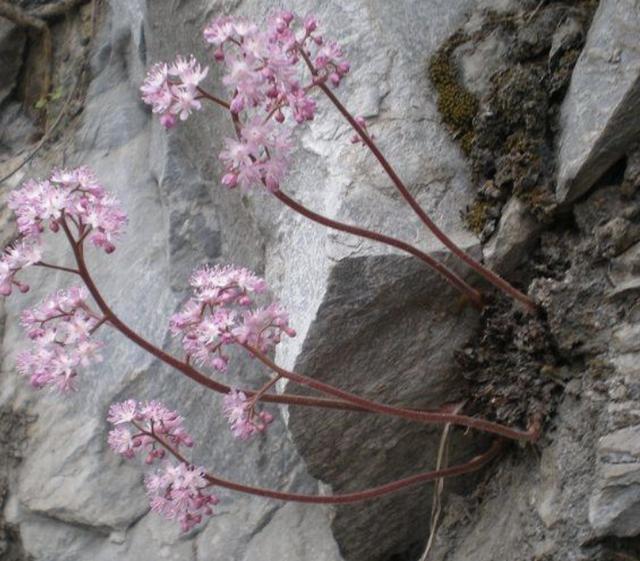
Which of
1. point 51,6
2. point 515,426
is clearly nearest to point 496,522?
point 515,426

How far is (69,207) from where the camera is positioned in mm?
2023

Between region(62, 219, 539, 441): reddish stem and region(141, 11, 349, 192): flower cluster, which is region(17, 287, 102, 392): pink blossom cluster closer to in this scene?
region(62, 219, 539, 441): reddish stem

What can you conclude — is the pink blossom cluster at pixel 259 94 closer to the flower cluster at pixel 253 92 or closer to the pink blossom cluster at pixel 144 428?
the flower cluster at pixel 253 92

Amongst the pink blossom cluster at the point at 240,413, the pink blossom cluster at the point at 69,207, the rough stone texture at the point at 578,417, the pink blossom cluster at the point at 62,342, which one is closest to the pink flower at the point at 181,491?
the pink blossom cluster at the point at 240,413

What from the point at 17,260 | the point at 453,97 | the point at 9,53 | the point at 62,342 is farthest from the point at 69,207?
the point at 9,53

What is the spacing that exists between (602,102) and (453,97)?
1.57ft

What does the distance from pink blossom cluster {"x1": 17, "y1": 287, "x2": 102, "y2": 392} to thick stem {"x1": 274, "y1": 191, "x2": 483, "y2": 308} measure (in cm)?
46

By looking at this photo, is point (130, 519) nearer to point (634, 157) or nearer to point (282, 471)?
point (282, 471)

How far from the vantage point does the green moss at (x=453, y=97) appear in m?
2.79

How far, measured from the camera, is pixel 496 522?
262 cm

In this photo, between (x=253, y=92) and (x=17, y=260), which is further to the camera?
(x=17, y=260)

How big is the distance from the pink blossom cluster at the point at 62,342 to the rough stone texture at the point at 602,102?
1179mm

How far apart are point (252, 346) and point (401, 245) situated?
1.40 feet

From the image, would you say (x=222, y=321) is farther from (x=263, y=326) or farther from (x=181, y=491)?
(x=181, y=491)
